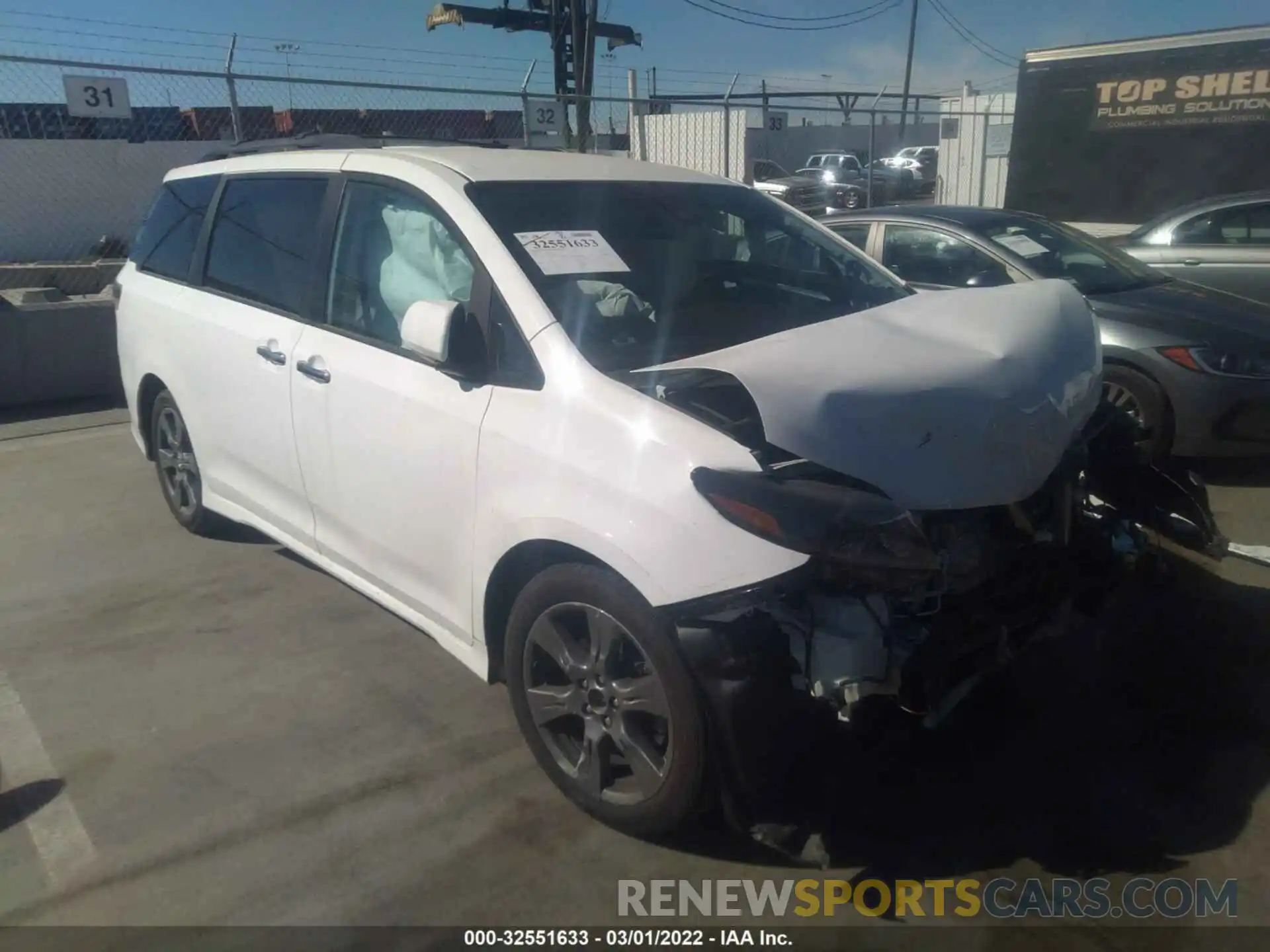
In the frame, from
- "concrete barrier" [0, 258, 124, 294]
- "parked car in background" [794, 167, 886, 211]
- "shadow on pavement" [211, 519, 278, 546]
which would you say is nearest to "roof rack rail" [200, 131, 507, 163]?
"shadow on pavement" [211, 519, 278, 546]

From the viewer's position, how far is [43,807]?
3131 mm

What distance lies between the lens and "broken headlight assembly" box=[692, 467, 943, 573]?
95.3 inches

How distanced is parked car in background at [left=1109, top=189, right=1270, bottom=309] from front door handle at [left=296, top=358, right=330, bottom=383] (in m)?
6.63

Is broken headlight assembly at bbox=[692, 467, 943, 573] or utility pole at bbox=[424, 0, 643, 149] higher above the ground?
utility pole at bbox=[424, 0, 643, 149]

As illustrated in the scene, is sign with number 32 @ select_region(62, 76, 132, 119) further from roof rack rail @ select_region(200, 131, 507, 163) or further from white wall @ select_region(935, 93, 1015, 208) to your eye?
white wall @ select_region(935, 93, 1015, 208)

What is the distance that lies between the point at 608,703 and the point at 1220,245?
7.27 m

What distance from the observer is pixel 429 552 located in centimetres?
333

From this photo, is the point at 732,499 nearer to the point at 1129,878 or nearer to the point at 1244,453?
the point at 1129,878

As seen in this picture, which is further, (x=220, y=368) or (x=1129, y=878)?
(x=220, y=368)

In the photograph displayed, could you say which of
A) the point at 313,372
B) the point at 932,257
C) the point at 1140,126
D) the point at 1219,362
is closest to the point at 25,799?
the point at 313,372

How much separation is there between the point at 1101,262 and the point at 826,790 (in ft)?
15.8

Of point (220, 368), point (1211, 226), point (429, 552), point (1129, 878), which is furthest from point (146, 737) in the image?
point (1211, 226)

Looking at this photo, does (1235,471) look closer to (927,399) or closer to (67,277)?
(927,399)

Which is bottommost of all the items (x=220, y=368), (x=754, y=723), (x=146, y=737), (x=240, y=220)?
(x=146, y=737)
